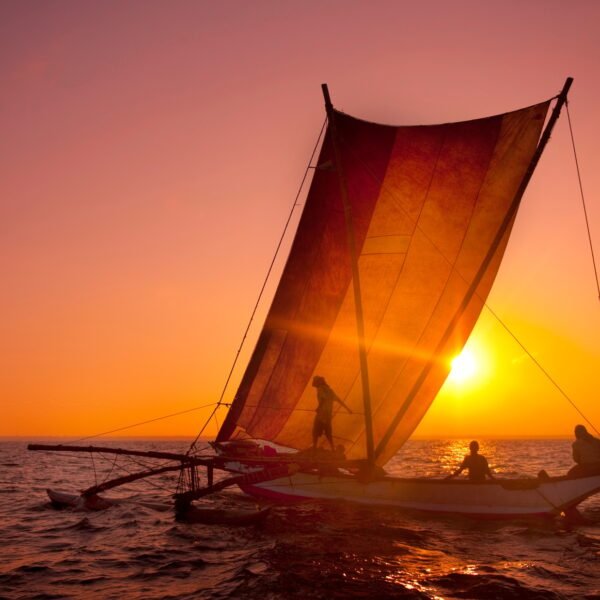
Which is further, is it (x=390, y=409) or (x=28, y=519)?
(x=28, y=519)

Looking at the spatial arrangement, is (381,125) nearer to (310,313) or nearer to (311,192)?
(311,192)

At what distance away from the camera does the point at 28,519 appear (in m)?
19.1

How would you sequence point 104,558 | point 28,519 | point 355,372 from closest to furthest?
point 104,558 → point 355,372 → point 28,519

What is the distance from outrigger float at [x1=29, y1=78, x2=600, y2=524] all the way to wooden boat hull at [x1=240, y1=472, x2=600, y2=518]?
40 millimetres

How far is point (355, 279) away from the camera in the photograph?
1519 cm

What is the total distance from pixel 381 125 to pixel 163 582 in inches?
559

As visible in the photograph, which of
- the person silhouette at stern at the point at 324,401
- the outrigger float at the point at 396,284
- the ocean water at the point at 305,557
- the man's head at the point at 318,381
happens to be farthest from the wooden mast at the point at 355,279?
the ocean water at the point at 305,557

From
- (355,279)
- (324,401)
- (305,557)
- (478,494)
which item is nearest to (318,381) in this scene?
(324,401)

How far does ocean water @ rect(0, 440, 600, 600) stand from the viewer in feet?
33.5

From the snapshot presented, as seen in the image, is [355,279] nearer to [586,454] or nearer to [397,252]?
[397,252]

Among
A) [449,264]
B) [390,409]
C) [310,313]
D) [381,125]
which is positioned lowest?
[390,409]

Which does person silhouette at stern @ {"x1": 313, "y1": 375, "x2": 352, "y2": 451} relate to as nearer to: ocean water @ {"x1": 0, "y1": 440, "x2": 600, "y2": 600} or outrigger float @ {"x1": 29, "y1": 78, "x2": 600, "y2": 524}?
outrigger float @ {"x1": 29, "y1": 78, "x2": 600, "y2": 524}

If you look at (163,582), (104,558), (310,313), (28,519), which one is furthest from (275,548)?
(28,519)

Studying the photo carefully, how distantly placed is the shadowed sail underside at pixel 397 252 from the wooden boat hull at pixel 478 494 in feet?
4.10
